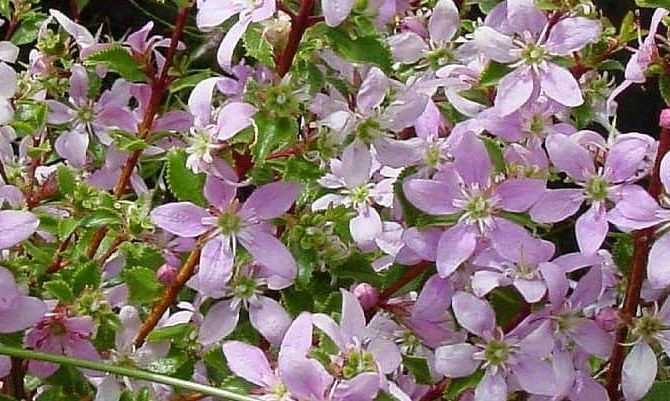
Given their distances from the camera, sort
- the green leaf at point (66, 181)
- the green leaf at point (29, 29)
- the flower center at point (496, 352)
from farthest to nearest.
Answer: the green leaf at point (29, 29)
the green leaf at point (66, 181)
the flower center at point (496, 352)

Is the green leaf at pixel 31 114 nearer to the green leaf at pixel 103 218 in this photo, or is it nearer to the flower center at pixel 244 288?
the green leaf at pixel 103 218

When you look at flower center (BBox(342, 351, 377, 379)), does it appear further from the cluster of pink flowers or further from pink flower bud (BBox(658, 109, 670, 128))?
pink flower bud (BBox(658, 109, 670, 128))

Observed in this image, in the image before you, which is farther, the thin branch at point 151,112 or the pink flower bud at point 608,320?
the thin branch at point 151,112

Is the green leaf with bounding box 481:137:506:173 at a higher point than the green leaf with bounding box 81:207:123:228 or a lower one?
higher

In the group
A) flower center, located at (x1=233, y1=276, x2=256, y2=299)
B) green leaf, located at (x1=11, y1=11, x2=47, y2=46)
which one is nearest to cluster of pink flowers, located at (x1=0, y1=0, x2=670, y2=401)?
flower center, located at (x1=233, y1=276, x2=256, y2=299)

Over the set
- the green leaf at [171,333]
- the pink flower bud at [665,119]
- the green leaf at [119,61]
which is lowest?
the green leaf at [171,333]

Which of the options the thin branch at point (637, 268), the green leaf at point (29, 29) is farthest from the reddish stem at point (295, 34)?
the green leaf at point (29, 29)

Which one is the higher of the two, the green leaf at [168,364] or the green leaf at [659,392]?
the green leaf at [168,364]
